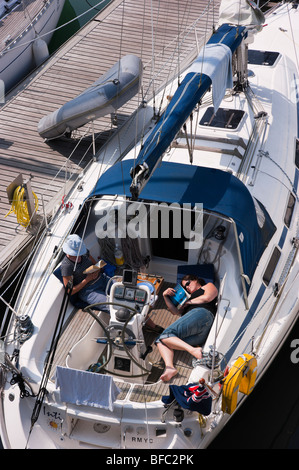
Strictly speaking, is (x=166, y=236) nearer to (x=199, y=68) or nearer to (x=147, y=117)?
(x=199, y=68)

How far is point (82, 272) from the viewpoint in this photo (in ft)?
26.8

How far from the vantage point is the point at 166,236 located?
8.73 m

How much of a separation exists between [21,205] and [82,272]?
236 centimetres

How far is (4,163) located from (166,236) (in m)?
4.28

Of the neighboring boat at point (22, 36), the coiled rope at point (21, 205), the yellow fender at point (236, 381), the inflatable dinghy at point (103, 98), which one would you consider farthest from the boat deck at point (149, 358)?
the neighboring boat at point (22, 36)

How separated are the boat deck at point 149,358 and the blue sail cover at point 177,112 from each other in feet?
6.24

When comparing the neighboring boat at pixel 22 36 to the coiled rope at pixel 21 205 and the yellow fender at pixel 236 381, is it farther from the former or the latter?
the yellow fender at pixel 236 381

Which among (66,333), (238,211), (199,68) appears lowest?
(66,333)

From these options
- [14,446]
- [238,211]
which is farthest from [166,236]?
[14,446]

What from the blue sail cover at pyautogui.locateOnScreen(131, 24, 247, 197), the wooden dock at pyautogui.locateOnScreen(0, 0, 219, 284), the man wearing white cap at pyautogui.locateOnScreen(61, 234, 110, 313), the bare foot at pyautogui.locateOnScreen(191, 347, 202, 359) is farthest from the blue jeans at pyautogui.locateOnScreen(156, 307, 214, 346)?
the wooden dock at pyautogui.locateOnScreen(0, 0, 219, 284)

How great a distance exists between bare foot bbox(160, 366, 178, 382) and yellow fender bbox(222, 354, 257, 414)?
0.81m

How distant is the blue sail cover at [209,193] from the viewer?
8.09 metres

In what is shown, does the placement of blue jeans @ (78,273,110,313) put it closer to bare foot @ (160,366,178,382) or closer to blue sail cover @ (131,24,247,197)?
bare foot @ (160,366,178,382)

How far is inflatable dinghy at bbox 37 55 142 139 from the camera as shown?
11.2 m
